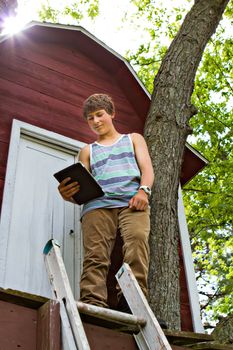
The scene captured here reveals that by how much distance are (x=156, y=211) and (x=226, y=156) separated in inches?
335

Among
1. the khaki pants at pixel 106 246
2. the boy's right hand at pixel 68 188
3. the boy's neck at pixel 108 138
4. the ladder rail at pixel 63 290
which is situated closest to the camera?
the ladder rail at pixel 63 290

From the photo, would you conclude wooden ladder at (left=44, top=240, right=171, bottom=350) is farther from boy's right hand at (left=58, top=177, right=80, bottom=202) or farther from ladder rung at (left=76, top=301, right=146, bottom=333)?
boy's right hand at (left=58, top=177, right=80, bottom=202)

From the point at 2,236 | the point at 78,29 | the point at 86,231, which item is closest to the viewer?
the point at 86,231

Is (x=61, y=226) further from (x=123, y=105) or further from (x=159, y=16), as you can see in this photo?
(x=159, y=16)

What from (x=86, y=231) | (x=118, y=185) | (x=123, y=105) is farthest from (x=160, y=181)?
(x=123, y=105)

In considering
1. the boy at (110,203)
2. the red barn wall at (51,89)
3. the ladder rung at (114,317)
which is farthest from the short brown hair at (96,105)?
the ladder rung at (114,317)

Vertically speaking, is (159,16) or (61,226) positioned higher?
(159,16)

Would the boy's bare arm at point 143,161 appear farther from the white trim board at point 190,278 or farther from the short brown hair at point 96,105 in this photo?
the white trim board at point 190,278

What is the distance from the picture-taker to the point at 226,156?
12211mm

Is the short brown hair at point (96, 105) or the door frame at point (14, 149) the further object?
the short brown hair at point (96, 105)

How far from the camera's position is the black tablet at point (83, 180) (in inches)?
144

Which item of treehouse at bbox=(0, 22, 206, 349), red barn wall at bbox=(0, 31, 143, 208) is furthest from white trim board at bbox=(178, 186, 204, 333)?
red barn wall at bbox=(0, 31, 143, 208)

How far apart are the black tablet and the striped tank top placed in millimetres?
64

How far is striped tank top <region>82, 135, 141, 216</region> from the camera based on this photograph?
12.4 feet
